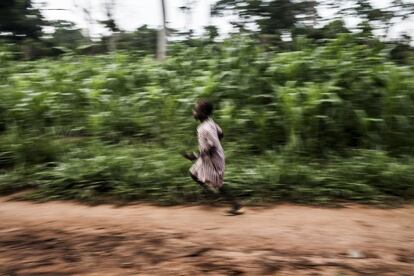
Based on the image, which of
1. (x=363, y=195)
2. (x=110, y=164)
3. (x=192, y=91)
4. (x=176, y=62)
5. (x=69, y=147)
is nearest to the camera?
(x=363, y=195)

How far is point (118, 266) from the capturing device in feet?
12.2

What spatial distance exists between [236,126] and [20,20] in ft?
41.5

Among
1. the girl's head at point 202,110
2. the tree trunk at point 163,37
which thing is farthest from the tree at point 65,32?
the girl's head at point 202,110

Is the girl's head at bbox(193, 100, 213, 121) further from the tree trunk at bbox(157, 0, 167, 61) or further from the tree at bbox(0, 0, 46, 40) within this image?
the tree at bbox(0, 0, 46, 40)

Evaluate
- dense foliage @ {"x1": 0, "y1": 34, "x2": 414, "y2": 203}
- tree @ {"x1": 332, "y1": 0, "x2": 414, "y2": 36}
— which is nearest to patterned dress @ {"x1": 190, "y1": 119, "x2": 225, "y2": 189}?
dense foliage @ {"x1": 0, "y1": 34, "x2": 414, "y2": 203}

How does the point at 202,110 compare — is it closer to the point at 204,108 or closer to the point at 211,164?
the point at 204,108

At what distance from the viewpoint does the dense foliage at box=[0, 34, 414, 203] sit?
6.02 metres

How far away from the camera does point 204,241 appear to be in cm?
432

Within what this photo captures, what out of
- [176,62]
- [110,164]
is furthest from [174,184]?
[176,62]

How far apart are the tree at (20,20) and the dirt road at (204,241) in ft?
41.5

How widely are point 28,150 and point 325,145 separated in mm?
5152

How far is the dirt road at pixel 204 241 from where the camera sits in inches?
145

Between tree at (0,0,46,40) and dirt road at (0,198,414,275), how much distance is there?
41.5ft

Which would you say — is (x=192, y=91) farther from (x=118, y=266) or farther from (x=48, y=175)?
(x=118, y=266)
